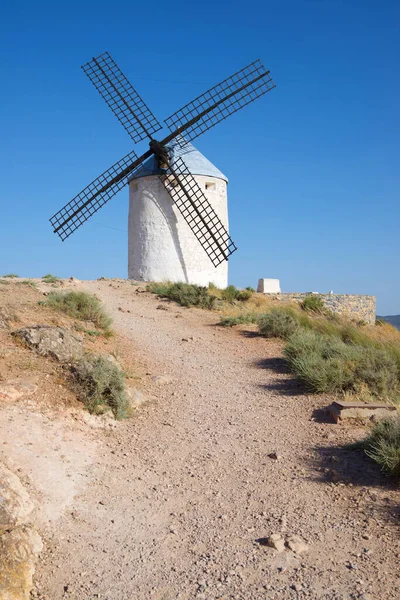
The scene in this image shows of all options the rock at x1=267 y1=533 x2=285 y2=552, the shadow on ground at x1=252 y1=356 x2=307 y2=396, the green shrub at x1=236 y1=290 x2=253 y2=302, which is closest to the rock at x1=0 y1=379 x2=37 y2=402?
the rock at x1=267 y1=533 x2=285 y2=552

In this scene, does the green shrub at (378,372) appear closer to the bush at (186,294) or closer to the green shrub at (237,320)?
the green shrub at (237,320)

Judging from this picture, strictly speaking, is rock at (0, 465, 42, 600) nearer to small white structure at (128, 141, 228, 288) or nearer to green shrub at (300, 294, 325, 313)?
green shrub at (300, 294, 325, 313)

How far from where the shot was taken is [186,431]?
6.53 metres

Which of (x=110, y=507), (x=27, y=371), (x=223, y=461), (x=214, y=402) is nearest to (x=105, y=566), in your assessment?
(x=110, y=507)

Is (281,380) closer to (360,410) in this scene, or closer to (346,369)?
(346,369)

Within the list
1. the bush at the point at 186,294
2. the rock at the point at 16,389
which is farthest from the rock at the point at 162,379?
the bush at the point at 186,294

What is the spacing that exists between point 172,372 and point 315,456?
355 centimetres

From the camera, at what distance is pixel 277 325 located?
11.4 m

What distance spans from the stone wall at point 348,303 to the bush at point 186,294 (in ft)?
14.5

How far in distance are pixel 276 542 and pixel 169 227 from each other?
14.8 m

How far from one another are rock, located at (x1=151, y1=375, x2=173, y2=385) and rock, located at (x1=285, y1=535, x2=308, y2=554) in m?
4.22

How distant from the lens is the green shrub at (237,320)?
1247 centimetres

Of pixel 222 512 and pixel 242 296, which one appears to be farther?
pixel 242 296

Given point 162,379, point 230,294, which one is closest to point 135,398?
point 162,379
